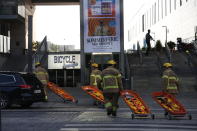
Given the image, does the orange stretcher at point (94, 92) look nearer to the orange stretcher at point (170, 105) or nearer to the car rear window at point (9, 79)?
the car rear window at point (9, 79)

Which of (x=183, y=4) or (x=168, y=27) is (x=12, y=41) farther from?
(x=168, y=27)

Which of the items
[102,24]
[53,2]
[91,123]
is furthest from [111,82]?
[53,2]

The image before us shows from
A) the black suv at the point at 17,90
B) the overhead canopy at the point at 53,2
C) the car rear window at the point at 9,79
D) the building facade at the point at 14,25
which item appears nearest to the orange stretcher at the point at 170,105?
the black suv at the point at 17,90

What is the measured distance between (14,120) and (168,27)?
210 feet

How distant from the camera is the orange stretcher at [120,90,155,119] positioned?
54.7 ft

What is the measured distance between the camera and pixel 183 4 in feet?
214

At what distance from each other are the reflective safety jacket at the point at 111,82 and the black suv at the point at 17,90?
4812mm

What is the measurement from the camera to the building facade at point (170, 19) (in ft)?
202

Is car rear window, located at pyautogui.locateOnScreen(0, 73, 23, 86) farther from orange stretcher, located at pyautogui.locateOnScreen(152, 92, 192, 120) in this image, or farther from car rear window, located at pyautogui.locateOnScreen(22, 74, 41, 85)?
orange stretcher, located at pyautogui.locateOnScreen(152, 92, 192, 120)

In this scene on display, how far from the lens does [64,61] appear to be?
4472cm

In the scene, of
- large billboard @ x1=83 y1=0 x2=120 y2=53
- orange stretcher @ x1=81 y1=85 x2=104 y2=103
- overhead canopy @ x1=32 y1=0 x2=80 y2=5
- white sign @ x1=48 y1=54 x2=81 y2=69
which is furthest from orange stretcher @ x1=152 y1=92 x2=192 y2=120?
overhead canopy @ x1=32 y1=0 x2=80 y2=5

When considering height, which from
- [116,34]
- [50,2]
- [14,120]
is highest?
[50,2]

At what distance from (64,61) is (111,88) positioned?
90.4 feet

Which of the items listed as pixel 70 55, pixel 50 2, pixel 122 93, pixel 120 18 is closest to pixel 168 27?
pixel 50 2
